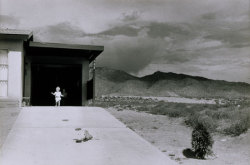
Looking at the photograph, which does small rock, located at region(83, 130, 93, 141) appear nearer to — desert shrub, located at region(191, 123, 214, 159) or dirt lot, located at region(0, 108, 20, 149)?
dirt lot, located at region(0, 108, 20, 149)

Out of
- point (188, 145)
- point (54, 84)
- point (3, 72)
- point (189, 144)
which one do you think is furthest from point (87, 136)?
point (54, 84)

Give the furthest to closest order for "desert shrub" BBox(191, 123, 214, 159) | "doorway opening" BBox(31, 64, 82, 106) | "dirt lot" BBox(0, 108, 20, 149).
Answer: "doorway opening" BBox(31, 64, 82, 106)
"desert shrub" BBox(191, 123, 214, 159)
"dirt lot" BBox(0, 108, 20, 149)

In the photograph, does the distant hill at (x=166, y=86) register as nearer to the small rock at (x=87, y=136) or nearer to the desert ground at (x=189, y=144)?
the desert ground at (x=189, y=144)

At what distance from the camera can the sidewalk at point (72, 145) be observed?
659 centimetres

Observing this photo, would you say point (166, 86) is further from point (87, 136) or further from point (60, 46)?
point (87, 136)

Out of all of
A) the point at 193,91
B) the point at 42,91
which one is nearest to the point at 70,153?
the point at 42,91

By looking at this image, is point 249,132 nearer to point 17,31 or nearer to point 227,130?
point 227,130

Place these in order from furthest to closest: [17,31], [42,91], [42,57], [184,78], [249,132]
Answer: [184,78] < [42,91] < [42,57] < [249,132] < [17,31]

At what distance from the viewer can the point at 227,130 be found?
15.6m

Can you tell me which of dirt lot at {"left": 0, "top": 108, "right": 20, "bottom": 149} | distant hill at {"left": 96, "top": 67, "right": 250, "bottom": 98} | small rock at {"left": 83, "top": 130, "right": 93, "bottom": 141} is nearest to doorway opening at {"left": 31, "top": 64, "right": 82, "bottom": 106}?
Result: dirt lot at {"left": 0, "top": 108, "right": 20, "bottom": 149}

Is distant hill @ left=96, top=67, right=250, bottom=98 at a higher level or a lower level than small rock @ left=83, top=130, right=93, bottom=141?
higher

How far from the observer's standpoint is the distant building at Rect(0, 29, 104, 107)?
39.4 ft

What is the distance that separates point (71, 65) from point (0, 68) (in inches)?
171

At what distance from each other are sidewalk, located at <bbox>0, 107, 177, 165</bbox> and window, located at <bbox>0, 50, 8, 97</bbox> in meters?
2.10
